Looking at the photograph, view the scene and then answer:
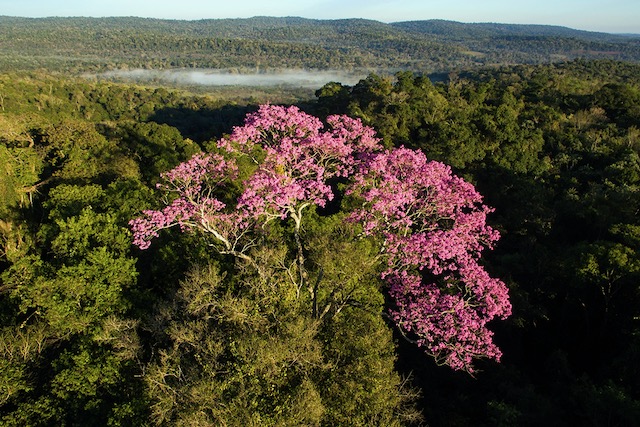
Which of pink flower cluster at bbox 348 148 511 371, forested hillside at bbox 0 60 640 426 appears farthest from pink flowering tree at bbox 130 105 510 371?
forested hillside at bbox 0 60 640 426

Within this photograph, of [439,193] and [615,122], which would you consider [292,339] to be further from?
[615,122]

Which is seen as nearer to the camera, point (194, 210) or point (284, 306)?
point (284, 306)

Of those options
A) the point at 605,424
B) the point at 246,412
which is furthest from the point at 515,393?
the point at 246,412

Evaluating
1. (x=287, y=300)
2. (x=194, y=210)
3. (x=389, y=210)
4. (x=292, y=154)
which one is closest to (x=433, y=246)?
(x=389, y=210)

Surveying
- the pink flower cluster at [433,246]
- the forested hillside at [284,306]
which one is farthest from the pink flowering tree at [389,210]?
the forested hillside at [284,306]

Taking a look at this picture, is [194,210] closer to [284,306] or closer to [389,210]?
[284,306]

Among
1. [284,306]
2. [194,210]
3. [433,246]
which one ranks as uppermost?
[194,210]

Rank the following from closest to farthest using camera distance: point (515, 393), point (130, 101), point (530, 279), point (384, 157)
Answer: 1. point (384, 157)
2. point (515, 393)
3. point (530, 279)
4. point (130, 101)
